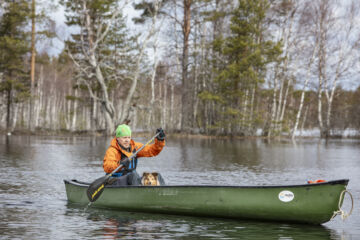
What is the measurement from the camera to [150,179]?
980 centimetres

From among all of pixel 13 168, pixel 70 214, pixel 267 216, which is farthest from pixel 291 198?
pixel 13 168

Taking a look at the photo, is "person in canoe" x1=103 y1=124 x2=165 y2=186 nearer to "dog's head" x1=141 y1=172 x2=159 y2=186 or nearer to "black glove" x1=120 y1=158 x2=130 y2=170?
"black glove" x1=120 y1=158 x2=130 y2=170

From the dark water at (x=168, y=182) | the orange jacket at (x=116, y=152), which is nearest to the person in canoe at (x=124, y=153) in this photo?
the orange jacket at (x=116, y=152)

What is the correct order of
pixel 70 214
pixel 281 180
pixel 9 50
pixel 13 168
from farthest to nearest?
1. pixel 9 50
2. pixel 13 168
3. pixel 281 180
4. pixel 70 214

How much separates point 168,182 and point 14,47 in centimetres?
2728

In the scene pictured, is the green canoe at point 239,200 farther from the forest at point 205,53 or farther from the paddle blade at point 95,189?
the forest at point 205,53

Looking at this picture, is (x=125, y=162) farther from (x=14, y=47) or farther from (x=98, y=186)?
(x=14, y=47)

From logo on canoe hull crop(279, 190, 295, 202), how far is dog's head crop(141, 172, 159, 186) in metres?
2.52

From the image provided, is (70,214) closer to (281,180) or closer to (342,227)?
(342,227)

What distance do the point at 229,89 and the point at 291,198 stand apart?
31.4 m

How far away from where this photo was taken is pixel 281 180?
14812mm

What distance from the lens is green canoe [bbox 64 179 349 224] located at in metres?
8.08

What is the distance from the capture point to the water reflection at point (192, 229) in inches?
309

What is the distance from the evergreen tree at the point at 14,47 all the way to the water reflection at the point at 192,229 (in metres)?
30.2
